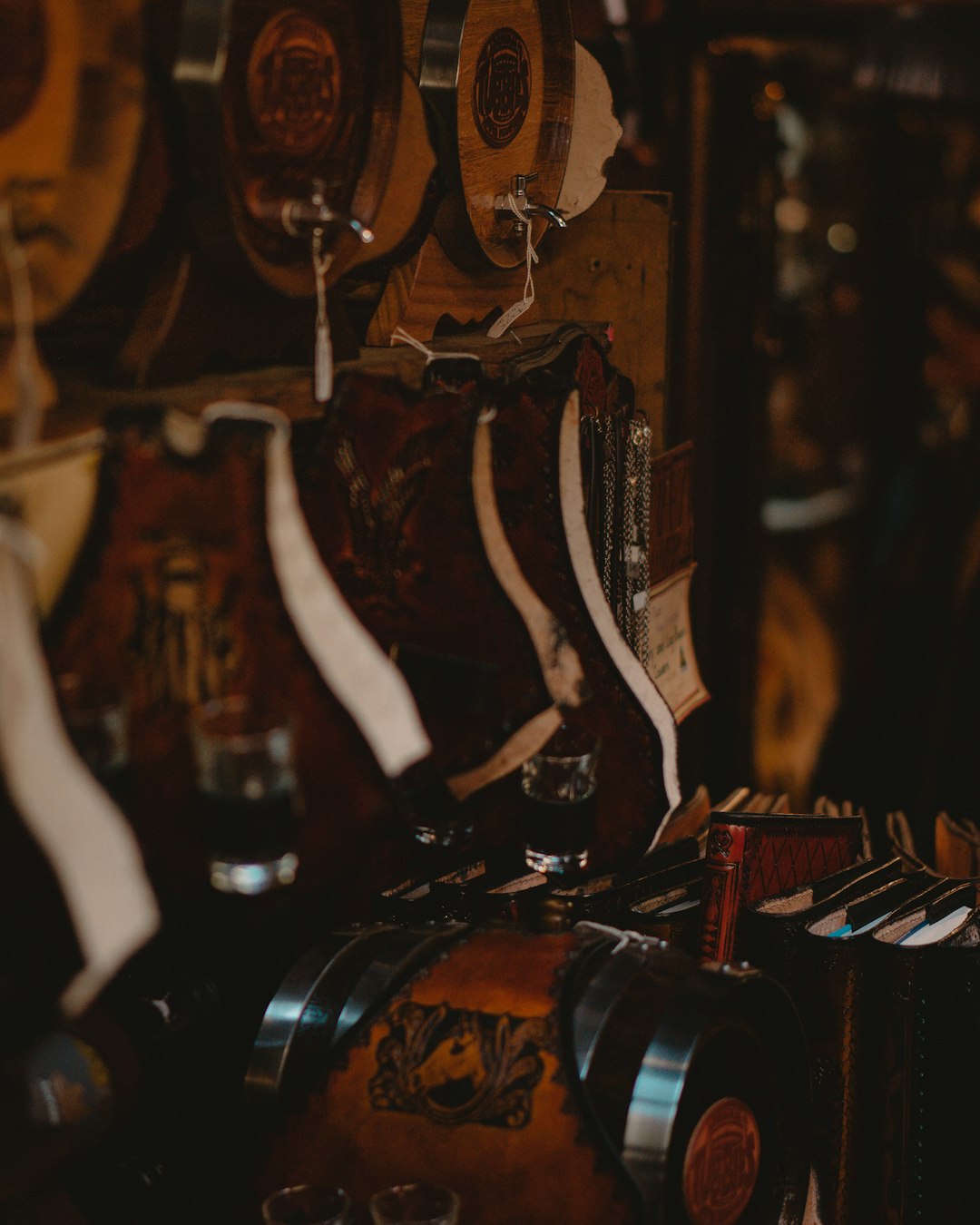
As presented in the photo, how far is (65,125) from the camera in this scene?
130 cm

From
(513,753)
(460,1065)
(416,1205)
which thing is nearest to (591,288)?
(513,753)

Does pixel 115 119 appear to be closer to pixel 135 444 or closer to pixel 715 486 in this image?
pixel 135 444

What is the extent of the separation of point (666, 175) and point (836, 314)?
3.31 m

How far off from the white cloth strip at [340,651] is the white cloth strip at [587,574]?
21.6 inches

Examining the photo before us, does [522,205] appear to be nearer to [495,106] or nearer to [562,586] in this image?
[495,106]

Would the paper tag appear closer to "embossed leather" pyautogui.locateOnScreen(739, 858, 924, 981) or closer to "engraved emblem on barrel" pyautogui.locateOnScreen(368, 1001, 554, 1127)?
"embossed leather" pyautogui.locateOnScreen(739, 858, 924, 981)

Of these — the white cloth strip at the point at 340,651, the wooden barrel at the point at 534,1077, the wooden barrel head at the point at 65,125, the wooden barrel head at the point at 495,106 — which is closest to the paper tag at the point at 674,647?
the wooden barrel head at the point at 495,106

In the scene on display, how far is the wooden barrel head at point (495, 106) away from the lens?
1.84m

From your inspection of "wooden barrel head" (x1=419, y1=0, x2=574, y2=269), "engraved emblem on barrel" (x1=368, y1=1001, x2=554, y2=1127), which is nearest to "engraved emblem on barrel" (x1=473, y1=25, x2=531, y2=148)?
"wooden barrel head" (x1=419, y1=0, x2=574, y2=269)

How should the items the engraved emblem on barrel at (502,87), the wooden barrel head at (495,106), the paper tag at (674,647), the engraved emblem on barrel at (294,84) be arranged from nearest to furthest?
the engraved emblem on barrel at (294,84)
the wooden barrel head at (495,106)
the engraved emblem on barrel at (502,87)
the paper tag at (674,647)

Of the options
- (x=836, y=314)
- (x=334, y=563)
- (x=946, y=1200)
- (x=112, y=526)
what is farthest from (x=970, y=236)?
(x=112, y=526)

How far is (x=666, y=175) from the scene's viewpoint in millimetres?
3684

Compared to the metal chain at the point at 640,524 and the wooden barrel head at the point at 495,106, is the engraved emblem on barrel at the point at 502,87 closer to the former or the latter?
the wooden barrel head at the point at 495,106

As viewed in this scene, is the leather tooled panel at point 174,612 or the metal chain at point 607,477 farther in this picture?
the metal chain at point 607,477
